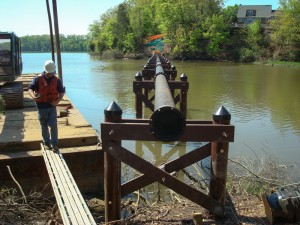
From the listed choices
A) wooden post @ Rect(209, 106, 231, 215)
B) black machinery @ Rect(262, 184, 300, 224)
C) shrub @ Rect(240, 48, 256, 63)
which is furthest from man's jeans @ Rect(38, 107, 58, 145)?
shrub @ Rect(240, 48, 256, 63)

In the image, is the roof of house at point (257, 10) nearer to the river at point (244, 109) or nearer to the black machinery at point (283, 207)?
the river at point (244, 109)

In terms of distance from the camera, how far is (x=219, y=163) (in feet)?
14.8

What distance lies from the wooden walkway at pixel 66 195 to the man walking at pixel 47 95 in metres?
0.57

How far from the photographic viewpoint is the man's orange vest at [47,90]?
251 inches

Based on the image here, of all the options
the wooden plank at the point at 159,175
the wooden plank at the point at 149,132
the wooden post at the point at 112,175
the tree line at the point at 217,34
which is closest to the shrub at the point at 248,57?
the tree line at the point at 217,34

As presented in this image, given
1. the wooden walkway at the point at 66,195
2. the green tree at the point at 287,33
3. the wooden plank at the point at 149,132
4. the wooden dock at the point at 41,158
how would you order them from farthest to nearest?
1. the green tree at the point at 287,33
2. the wooden dock at the point at 41,158
3. the wooden plank at the point at 149,132
4. the wooden walkway at the point at 66,195

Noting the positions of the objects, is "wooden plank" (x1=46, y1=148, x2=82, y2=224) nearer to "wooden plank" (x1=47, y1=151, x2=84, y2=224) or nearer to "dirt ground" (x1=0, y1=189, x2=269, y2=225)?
"wooden plank" (x1=47, y1=151, x2=84, y2=224)

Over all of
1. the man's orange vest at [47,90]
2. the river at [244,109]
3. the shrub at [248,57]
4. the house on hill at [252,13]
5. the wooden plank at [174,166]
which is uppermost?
the house on hill at [252,13]

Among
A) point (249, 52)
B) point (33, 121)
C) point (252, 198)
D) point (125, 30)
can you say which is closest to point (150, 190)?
point (252, 198)

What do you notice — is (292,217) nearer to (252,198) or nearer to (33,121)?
(252,198)

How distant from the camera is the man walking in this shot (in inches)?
249

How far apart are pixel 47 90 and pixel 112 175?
264 cm

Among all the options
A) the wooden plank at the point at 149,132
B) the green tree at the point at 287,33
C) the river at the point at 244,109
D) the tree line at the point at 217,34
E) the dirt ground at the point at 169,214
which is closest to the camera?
the wooden plank at the point at 149,132

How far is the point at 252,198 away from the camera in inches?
212
